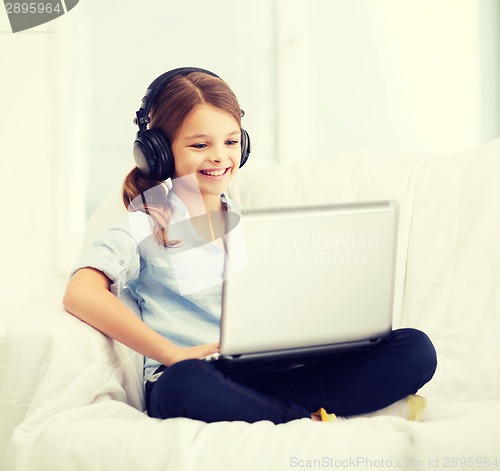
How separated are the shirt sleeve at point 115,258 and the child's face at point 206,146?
0.62 feet

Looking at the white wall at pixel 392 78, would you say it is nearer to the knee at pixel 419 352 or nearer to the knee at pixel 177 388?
the knee at pixel 419 352

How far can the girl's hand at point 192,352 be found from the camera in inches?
43.1

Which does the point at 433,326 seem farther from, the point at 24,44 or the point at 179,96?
the point at 24,44

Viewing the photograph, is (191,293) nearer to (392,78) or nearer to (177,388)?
(177,388)

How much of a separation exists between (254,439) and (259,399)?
0.11m

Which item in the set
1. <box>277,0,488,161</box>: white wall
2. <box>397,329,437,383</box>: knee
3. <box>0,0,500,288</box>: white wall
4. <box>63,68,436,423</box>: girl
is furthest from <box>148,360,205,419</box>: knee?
<box>277,0,488,161</box>: white wall

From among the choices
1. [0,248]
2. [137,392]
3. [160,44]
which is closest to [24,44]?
[160,44]

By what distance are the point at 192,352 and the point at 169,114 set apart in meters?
0.48

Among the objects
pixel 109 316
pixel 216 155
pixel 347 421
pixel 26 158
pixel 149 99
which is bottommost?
pixel 347 421

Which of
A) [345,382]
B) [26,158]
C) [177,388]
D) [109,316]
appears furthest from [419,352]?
[26,158]

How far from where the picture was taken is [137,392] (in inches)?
49.1

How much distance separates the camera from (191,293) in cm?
130

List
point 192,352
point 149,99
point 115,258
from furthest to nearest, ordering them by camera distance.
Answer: point 149,99 → point 115,258 → point 192,352

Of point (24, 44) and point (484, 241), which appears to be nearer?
point (484, 241)
